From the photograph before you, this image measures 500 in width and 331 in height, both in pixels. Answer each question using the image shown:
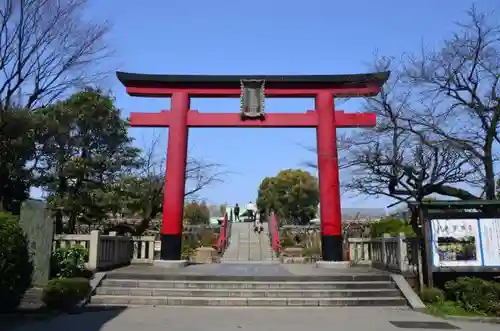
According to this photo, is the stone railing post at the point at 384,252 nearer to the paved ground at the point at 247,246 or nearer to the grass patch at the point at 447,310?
the grass patch at the point at 447,310

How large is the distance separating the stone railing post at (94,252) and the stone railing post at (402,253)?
8296 mm

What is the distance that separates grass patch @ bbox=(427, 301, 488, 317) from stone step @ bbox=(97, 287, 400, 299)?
1.05 meters

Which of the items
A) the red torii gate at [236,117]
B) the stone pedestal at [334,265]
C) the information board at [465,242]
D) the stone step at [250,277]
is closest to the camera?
the information board at [465,242]

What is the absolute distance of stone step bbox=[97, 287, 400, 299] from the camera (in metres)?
11.0

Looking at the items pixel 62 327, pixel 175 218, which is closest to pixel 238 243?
pixel 175 218

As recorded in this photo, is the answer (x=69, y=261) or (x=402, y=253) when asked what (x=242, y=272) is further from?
(x=69, y=261)

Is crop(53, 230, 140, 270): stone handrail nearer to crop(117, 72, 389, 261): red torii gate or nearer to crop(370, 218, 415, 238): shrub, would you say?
crop(117, 72, 389, 261): red torii gate

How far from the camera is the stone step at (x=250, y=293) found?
1098 cm

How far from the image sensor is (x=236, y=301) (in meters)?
10.6

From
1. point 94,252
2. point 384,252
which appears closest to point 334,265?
point 384,252

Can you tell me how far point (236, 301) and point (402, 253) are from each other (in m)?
4.73

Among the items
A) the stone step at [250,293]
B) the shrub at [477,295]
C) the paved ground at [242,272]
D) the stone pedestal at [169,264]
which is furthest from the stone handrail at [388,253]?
the stone pedestal at [169,264]

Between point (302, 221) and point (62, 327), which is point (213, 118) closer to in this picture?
point (62, 327)

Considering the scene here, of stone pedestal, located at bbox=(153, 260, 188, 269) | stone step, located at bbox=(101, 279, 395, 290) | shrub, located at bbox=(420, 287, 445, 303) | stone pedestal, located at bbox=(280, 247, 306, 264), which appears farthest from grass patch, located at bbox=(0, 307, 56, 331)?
stone pedestal, located at bbox=(280, 247, 306, 264)
